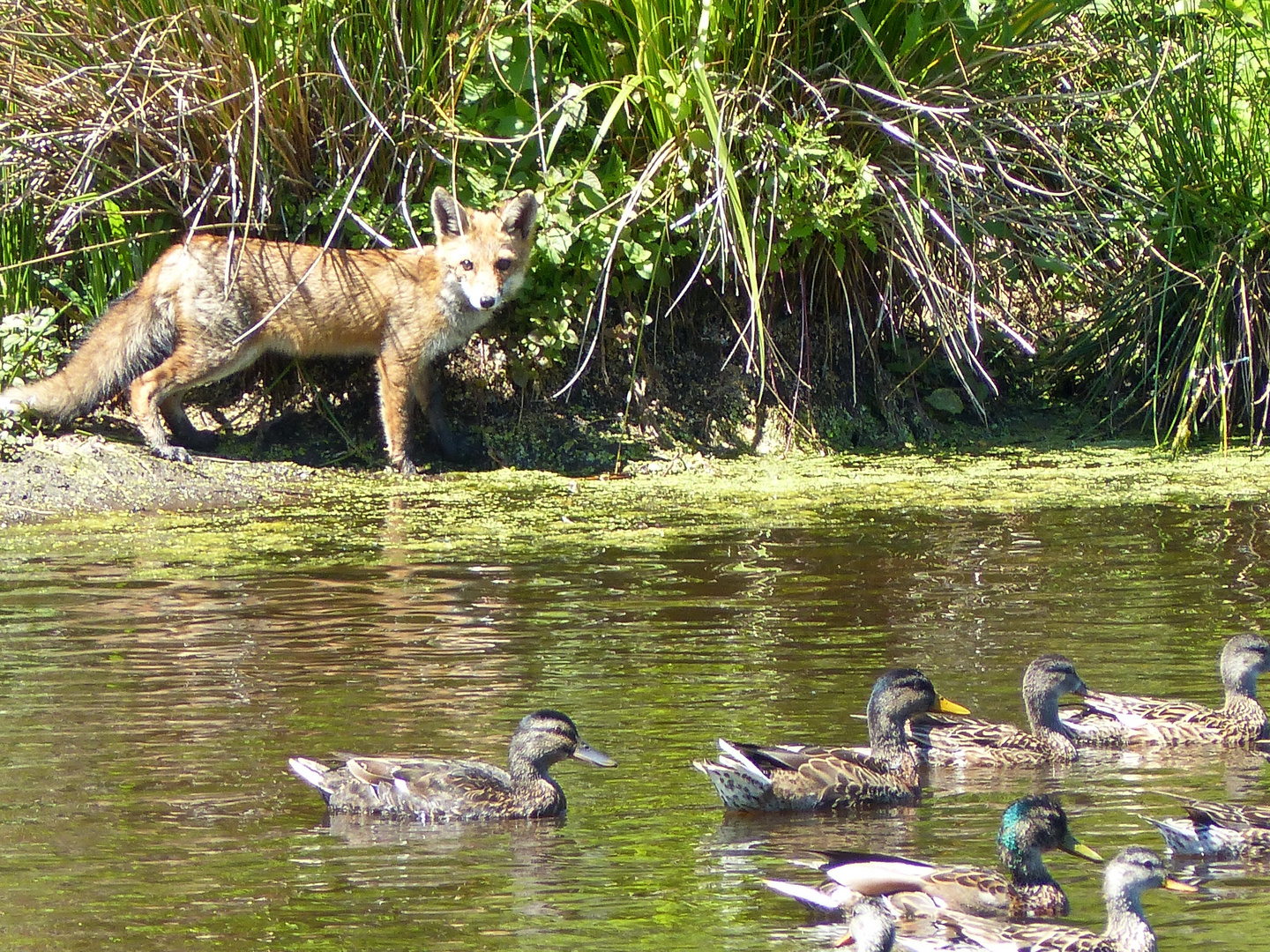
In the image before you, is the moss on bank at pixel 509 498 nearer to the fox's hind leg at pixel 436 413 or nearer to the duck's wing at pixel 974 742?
the fox's hind leg at pixel 436 413

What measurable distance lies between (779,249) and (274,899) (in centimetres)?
637

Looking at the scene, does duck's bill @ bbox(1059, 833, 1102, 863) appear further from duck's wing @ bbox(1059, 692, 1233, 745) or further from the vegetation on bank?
the vegetation on bank

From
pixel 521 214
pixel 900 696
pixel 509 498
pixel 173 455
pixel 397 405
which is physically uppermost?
pixel 521 214

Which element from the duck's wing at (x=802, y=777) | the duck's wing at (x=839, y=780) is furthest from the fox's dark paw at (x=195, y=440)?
the duck's wing at (x=839, y=780)

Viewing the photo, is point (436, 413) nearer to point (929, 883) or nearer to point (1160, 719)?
point (1160, 719)

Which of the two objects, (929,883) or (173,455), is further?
(173,455)

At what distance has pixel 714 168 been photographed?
966cm

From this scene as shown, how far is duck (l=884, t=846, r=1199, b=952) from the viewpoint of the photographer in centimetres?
405

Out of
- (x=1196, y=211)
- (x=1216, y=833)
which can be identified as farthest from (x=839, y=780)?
(x=1196, y=211)

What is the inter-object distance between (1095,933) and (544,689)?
2426 mm

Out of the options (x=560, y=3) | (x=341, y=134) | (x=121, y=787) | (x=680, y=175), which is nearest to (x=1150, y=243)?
(x=680, y=175)

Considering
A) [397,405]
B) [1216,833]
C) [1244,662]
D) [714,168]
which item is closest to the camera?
[1216,833]

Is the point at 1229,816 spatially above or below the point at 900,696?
below

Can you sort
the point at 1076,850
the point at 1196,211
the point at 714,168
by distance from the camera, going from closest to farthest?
the point at 1076,850 < the point at 714,168 < the point at 1196,211
